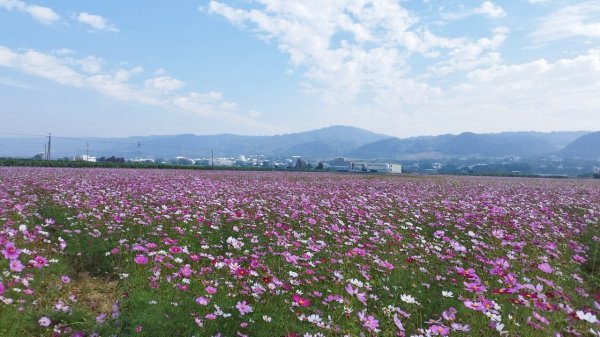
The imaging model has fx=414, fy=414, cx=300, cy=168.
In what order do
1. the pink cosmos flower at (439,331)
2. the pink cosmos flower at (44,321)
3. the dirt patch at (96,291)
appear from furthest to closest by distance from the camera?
the dirt patch at (96,291)
the pink cosmos flower at (44,321)
the pink cosmos flower at (439,331)

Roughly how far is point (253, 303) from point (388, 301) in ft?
4.82

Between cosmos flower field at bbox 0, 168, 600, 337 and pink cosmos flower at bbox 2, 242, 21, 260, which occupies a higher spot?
pink cosmos flower at bbox 2, 242, 21, 260

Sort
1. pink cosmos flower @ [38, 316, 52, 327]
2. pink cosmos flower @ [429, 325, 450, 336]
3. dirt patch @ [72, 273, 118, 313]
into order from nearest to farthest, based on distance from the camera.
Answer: pink cosmos flower @ [429, 325, 450, 336]
pink cosmos flower @ [38, 316, 52, 327]
dirt patch @ [72, 273, 118, 313]

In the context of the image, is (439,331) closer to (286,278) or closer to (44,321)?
(286,278)

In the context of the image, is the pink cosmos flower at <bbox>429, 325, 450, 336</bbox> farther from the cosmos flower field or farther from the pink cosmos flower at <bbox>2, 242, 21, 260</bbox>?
the pink cosmos flower at <bbox>2, 242, 21, 260</bbox>

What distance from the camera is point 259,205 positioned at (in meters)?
9.52

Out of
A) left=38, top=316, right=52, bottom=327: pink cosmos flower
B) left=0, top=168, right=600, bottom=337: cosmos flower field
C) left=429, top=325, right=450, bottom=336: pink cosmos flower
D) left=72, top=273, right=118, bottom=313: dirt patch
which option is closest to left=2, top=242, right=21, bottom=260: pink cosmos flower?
left=0, top=168, right=600, bottom=337: cosmos flower field

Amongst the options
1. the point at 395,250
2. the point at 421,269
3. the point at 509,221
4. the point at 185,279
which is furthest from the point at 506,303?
the point at 509,221

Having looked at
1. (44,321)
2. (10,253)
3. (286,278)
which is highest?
(10,253)

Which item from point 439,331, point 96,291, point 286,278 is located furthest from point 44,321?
point 439,331

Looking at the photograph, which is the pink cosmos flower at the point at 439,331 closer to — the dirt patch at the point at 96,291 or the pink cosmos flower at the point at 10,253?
the dirt patch at the point at 96,291

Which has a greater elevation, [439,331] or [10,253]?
[10,253]

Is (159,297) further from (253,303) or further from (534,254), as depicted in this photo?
(534,254)

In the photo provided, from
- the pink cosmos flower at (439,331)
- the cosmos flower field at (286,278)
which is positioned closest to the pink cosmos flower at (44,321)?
the cosmos flower field at (286,278)
